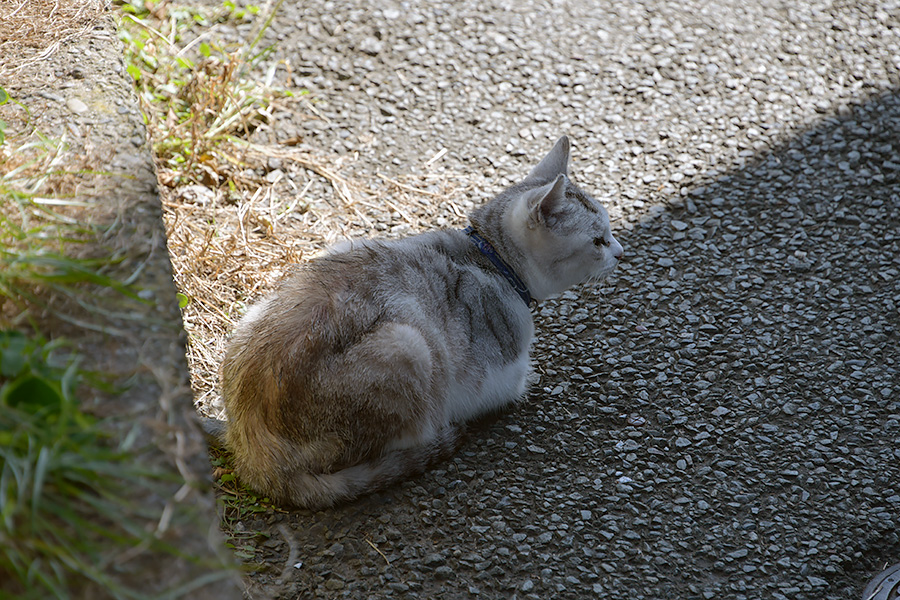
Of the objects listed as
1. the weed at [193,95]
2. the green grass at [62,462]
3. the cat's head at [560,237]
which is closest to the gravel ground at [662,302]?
the weed at [193,95]

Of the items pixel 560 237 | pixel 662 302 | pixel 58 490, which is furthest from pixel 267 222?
pixel 58 490

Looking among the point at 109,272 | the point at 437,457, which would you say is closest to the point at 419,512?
the point at 437,457

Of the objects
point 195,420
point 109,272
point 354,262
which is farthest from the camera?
point 354,262

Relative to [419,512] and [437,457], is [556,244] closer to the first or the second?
[437,457]

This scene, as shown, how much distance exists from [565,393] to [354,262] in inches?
48.2

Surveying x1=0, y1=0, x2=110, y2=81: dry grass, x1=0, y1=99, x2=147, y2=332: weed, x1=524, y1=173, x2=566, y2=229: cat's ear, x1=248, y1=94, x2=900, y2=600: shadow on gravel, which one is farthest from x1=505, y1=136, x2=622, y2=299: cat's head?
x1=0, y1=0, x2=110, y2=81: dry grass

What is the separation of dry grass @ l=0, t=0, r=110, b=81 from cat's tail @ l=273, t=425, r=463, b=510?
2226 millimetres

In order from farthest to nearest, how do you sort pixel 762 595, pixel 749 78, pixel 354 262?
pixel 749 78 → pixel 354 262 → pixel 762 595

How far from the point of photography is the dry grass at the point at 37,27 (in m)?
3.41

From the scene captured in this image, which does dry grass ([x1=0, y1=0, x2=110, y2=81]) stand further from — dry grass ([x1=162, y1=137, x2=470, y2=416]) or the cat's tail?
the cat's tail

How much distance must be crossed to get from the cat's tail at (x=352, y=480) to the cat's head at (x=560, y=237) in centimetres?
107

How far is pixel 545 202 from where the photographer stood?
132 inches

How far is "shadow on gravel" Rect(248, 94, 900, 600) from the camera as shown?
2791mm

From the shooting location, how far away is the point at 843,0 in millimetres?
5879
